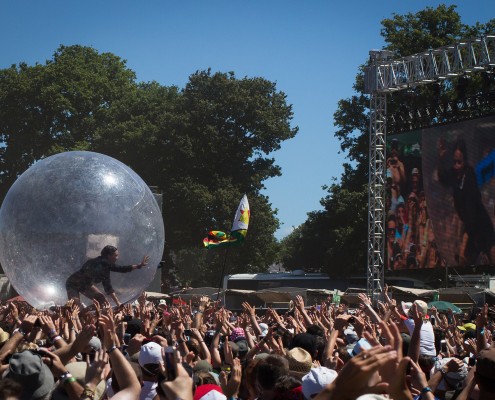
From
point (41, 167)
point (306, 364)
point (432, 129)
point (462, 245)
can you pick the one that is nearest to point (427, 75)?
point (432, 129)

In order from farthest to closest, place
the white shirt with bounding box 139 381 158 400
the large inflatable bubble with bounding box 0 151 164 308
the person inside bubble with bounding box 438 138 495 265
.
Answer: the person inside bubble with bounding box 438 138 495 265
the large inflatable bubble with bounding box 0 151 164 308
the white shirt with bounding box 139 381 158 400

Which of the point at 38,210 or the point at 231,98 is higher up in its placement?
the point at 231,98

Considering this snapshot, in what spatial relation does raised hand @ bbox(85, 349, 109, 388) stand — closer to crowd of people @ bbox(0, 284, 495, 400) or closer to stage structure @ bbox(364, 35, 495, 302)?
crowd of people @ bbox(0, 284, 495, 400)

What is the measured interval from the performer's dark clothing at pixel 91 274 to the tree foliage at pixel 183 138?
34.9 metres

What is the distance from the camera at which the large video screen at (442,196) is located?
27125 millimetres

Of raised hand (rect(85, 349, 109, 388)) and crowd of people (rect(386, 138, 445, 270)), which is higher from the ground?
crowd of people (rect(386, 138, 445, 270))

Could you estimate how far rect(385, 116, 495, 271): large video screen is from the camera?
89.0ft

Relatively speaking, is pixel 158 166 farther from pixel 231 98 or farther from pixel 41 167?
pixel 41 167

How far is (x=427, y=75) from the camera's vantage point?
89.9 ft

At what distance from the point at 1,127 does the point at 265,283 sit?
19.6 metres

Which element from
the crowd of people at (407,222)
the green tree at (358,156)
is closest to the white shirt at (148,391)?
the crowd of people at (407,222)

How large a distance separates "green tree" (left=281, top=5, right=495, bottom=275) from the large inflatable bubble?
1153 inches

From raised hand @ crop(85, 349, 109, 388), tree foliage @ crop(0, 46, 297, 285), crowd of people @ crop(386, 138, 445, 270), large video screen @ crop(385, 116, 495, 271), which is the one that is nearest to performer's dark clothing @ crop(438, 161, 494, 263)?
large video screen @ crop(385, 116, 495, 271)

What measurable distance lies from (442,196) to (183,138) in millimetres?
22547
